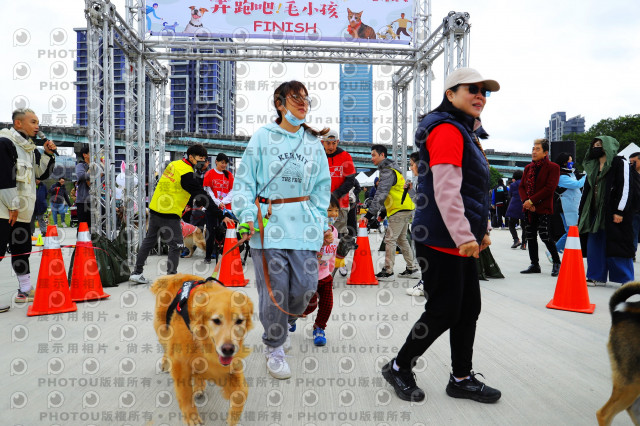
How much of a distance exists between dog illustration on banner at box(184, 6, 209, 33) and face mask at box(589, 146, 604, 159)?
816 centimetres

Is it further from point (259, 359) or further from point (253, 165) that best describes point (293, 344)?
point (253, 165)

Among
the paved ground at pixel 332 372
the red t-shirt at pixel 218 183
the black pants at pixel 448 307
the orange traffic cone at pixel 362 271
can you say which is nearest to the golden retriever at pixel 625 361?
the paved ground at pixel 332 372

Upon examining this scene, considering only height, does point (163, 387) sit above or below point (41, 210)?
below

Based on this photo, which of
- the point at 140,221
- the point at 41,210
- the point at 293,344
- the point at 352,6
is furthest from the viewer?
the point at 352,6

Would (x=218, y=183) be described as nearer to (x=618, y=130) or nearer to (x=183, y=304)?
(x=183, y=304)

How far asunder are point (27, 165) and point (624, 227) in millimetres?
7884

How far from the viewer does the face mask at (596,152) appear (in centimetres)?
609

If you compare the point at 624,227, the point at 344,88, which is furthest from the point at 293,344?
the point at 344,88

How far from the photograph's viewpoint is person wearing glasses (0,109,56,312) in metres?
4.65

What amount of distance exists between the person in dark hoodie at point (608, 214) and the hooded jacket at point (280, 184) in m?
5.09

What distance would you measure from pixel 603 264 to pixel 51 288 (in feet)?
24.1

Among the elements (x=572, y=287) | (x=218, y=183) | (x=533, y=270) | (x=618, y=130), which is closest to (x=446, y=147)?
(x=572, y=287)

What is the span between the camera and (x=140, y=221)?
902cm

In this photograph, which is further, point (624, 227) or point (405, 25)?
point (405, 25)
